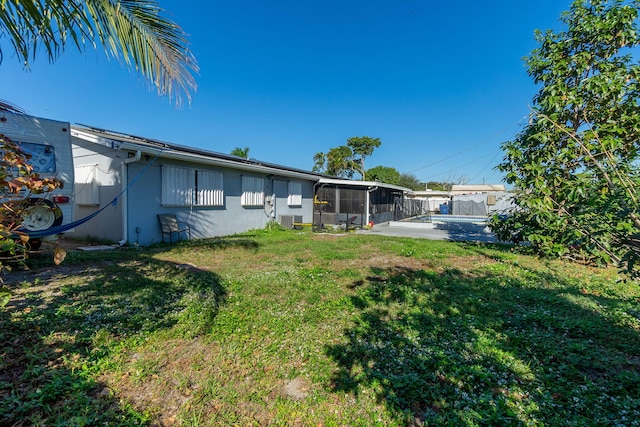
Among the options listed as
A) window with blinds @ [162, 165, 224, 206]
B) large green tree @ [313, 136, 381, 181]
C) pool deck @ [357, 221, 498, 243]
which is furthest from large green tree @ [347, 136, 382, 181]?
window with blinds @ [162, 165, 224, 206]

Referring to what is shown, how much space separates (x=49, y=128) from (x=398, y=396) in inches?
327

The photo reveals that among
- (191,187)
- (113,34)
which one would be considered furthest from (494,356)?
(191,187)

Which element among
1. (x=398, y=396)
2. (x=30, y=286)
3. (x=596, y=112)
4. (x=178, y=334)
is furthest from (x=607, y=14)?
(x=30, y=286)

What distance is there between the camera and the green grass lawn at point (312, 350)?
7.08 feet

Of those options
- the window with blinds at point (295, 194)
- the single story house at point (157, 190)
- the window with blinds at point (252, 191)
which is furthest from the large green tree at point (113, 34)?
the window with blinds at point (295, 194)

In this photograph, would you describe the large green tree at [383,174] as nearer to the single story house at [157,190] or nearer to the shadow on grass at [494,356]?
the single story house at [157,190]

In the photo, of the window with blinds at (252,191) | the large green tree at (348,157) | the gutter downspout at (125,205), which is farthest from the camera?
the large green tree at (348,157)

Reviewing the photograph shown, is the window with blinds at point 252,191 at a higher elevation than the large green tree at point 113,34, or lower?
lower

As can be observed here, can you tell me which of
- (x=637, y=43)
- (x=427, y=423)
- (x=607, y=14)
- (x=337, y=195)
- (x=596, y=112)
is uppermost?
(x=607, y=14)

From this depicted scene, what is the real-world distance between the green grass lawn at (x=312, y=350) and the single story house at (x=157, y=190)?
10.8ft

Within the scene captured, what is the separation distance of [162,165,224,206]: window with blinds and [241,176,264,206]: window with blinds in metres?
1.25

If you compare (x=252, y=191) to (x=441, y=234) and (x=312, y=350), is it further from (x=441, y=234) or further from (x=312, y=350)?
(x=312, y=350)

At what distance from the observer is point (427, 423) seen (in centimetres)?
207

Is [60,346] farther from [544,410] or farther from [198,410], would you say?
[544,410]
